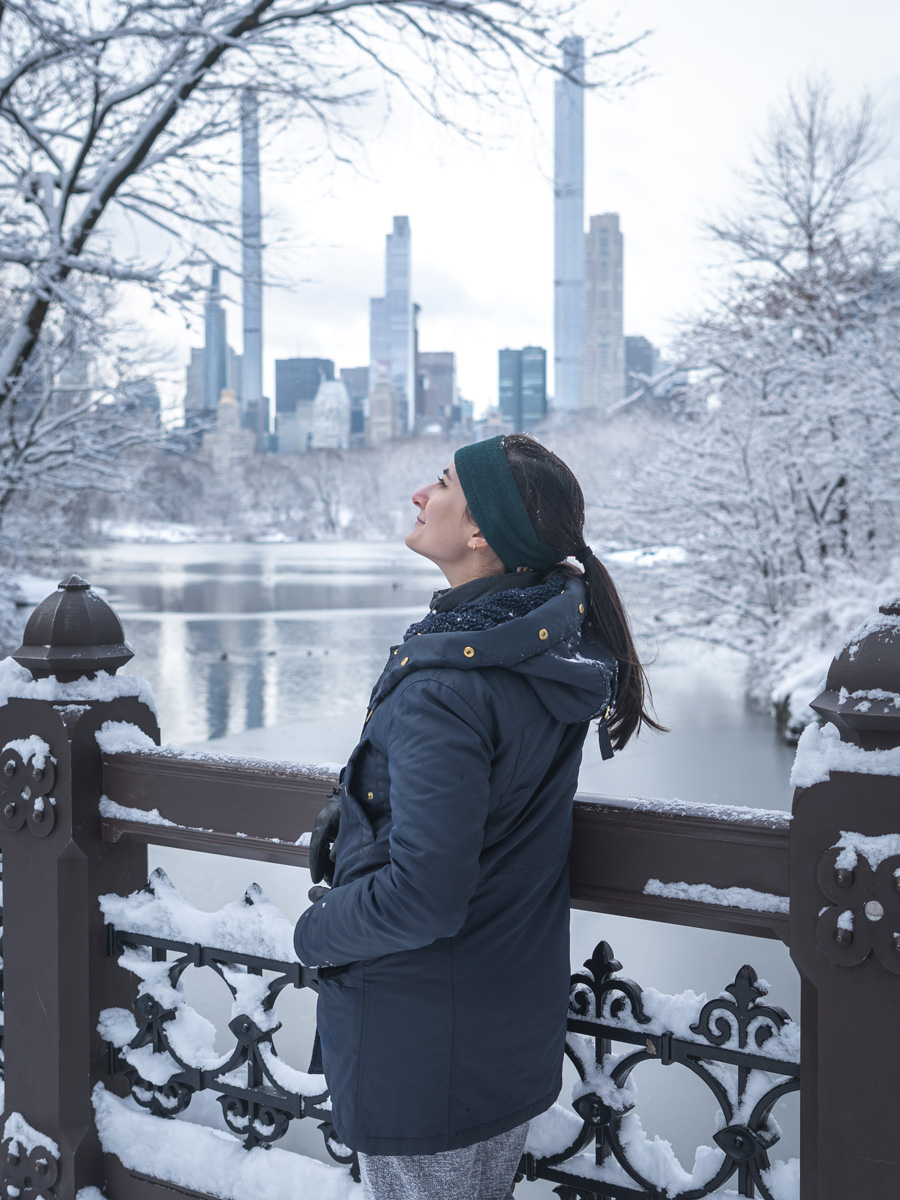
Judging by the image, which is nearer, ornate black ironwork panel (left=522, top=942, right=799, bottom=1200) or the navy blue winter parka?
the navy blue winter parka

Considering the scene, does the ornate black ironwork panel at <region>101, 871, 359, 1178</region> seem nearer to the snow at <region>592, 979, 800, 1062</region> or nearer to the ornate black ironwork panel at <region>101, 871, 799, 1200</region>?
the ornate black ironwork panel at <region>101, 871, 799, 1200</region>

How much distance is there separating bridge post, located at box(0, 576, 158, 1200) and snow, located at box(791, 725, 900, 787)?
1.38 metres

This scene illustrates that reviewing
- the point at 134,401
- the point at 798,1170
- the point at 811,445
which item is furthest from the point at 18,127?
the point at 811,445

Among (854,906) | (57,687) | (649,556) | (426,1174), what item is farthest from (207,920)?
(649,556)

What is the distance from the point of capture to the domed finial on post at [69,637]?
205cm

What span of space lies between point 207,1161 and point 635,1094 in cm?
93

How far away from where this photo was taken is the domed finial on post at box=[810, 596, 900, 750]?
1306mm

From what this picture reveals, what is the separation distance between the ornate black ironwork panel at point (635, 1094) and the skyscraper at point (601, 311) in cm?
4397

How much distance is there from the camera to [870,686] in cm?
132

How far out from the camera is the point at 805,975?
142 centimetres

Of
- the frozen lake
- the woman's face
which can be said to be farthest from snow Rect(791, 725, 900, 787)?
the frozen lake

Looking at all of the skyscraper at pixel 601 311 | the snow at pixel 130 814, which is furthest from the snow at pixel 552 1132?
the skyscraper at pixel 601 311

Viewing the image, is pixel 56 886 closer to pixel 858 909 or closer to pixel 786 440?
pixel 858 909

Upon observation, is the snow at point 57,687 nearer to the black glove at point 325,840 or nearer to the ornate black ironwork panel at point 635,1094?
the black glove at point 325,840
